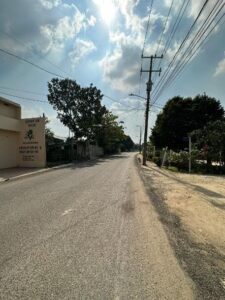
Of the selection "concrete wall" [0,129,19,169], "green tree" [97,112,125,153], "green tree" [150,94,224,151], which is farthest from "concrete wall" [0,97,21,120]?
"green tree" [97,112,125,153]

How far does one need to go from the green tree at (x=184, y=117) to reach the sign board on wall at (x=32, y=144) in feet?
63.8

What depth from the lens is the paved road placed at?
387 cm

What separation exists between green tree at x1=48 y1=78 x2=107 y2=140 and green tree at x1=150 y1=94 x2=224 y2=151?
1034 centimetres

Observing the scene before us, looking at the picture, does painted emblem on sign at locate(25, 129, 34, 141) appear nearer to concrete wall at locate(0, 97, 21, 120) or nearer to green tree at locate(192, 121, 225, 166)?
concrete wall at locate(0, 97, 21, 120)

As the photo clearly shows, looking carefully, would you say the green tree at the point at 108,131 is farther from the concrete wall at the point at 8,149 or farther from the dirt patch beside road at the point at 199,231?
the dirt patch beside road at the point at 199,231

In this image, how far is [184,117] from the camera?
133 ft

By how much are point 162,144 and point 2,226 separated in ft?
124

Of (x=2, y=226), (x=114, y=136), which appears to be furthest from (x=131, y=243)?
(x=114, y=136)

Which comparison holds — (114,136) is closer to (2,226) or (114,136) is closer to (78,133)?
(78,133)

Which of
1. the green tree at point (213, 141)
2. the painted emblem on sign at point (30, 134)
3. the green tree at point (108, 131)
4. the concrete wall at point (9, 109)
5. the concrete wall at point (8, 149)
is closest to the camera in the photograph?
the green tree at point (213, 141)

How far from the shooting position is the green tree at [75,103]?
1683 inches

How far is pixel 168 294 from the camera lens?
3.80 m

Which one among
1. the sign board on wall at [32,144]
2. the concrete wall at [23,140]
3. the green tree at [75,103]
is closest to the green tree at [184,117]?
the green tree at [75,103]

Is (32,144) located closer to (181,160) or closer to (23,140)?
(23,140)
